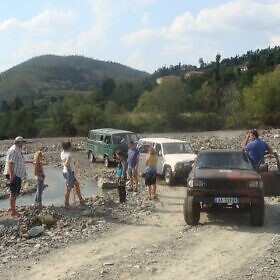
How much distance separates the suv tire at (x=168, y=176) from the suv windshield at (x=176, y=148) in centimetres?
86

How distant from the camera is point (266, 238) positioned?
10266 mm

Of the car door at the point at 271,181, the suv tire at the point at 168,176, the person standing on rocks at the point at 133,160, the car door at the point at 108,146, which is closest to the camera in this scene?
the car door at the point at 271,181

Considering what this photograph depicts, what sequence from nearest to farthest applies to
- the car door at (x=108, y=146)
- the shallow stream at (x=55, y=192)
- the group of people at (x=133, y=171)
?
the group of people at (x=133, y=171)
the shallow stream at (x=55, y=192)
the car door at (x=108, y=146)

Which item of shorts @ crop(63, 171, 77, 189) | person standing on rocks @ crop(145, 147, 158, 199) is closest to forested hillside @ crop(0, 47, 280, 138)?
person standing on rocks @ crop(145, 147, 158, 199)

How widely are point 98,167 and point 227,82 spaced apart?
7283cm

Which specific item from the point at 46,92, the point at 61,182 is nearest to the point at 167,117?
the point at 61,182

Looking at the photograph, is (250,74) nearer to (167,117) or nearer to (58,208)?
(167,117)

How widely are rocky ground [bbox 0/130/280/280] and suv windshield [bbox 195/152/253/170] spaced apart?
122 cm

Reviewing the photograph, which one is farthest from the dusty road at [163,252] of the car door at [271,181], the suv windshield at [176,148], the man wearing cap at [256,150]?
the suv windshield at [176,148]

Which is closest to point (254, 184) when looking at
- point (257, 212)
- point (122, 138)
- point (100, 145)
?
point (257, 212)

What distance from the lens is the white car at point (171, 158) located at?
1847cm

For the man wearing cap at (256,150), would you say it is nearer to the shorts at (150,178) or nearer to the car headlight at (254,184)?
the car headlight at (254,184)

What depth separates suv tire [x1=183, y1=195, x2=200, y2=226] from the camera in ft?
37.2

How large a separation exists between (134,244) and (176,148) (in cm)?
1030
